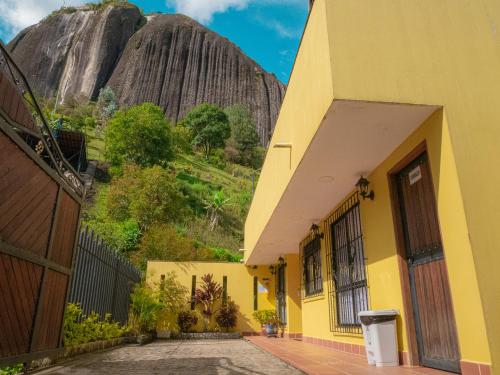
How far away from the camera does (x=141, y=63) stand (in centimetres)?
5225

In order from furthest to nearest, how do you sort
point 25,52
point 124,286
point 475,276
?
1. point 25,52
2. point 124,286
3. point 475,276

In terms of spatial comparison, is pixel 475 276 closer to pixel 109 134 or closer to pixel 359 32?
pixel 359 32

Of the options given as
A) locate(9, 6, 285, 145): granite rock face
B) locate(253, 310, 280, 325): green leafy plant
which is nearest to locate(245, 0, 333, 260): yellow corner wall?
locate(253, 310, 280, 325): green leafy plant

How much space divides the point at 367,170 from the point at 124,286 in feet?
23.6

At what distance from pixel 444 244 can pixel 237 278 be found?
10.5m

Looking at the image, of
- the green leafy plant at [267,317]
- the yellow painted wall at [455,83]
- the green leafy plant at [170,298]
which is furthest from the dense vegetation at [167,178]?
the yellow painted wall at [455,83]

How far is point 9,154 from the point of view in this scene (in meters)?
2.83

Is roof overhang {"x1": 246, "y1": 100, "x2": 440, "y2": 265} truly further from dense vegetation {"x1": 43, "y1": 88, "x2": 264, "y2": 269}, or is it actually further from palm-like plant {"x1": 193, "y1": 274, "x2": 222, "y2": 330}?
dense vegetation {"x1": 43, "y1": 88, "x2": 264, "y2": 269}

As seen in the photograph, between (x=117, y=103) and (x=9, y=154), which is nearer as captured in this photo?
(x=9, y=154)

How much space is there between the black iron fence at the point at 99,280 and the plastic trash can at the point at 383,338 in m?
4.32

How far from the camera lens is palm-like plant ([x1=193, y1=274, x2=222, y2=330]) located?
1240 centimetres

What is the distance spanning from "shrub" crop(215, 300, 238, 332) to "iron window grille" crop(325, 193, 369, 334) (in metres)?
6.12

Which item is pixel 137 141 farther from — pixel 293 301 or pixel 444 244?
pixel 444 244

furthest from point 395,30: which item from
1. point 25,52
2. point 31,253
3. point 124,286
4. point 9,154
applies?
point 25,52
